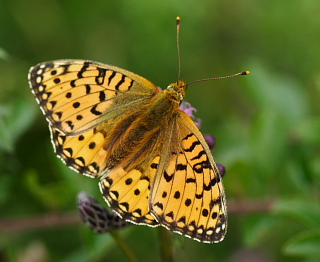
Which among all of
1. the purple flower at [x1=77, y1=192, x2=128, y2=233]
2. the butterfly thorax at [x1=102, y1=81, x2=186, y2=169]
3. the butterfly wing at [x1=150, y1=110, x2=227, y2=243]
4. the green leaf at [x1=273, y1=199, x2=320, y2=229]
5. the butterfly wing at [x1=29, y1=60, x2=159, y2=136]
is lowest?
the green leaf at [x1=273, y1=199, x2=320, y2=229]

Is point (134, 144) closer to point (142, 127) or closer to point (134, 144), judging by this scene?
point (134, 144)

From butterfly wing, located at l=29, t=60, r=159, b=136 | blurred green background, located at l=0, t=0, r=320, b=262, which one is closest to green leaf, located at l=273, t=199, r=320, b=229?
blurred green background, located at l=0, t=0, r=320, b=262

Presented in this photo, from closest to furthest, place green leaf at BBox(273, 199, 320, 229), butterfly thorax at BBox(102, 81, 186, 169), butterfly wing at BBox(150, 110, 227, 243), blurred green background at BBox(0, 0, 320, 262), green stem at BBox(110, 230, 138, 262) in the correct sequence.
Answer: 1. butterfly wing at BBox(150, 110, 227, 243)
2. butterfly thorax at BBox(102, 81, 186, 169)
3. green stem at BBox(110, 230, 138, 262)
4. green leaf at BBox(273, 199, 320, 229)
5. blurred green background at BBox(0, 0, 320, 262)

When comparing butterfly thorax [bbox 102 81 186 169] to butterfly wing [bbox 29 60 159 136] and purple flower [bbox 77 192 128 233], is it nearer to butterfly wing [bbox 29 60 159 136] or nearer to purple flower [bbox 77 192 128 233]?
butterfly wing [bbox 29 60 159 136]

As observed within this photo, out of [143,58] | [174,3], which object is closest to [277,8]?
[174,3]

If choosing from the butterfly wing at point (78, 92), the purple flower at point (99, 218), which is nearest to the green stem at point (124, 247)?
the purple flower at point (99, 218)

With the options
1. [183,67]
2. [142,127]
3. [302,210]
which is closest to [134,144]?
[142,127]

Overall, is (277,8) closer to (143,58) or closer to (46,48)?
(143,58)
